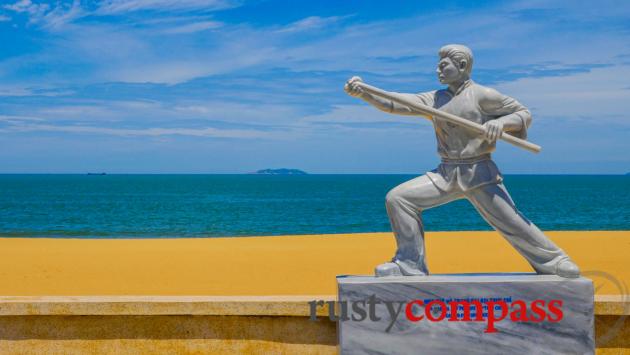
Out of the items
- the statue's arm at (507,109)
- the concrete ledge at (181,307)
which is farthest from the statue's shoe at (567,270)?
the statue's arm at (507,109)

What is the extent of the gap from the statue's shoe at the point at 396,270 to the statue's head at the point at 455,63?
1629 mm

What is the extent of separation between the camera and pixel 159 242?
18.7m

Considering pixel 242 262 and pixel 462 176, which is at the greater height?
pixel 462 176

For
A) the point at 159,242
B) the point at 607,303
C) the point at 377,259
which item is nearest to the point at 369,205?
the point at 159,242

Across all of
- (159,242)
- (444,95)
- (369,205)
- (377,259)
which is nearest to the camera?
(444,95)

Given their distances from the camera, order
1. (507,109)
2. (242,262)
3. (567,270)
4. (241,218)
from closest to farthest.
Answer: (567,270) < (507,109) < (242,262) < (241,218)

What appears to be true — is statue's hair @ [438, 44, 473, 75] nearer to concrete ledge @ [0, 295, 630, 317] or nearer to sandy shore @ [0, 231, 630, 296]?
concrete ledge @ [0, 295, 630, 317]

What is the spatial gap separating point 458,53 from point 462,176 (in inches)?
41.4

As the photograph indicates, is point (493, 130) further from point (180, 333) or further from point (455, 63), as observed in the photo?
point (180, 333)

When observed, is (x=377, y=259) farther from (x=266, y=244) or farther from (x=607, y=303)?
(x=607, y=303)

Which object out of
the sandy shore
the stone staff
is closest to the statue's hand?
the stone staff

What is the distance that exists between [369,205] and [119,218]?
2199cm

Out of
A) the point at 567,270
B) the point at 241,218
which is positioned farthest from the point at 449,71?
the point at 241,218

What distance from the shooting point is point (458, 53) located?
5.52 meters
